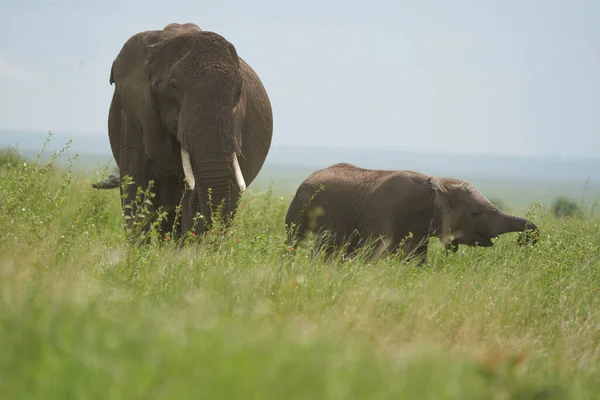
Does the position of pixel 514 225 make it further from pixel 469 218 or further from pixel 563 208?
pixel 563 208

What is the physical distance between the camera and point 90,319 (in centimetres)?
342

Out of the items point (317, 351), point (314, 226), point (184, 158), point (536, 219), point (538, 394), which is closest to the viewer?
point (317, 351)

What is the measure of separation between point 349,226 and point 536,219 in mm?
2391

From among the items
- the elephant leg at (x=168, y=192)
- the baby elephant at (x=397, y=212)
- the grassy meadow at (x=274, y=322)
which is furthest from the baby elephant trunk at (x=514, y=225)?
the elephant leg at (x=168, y=192)

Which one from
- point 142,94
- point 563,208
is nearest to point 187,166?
point 142,94

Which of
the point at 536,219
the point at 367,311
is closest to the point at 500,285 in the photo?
the point at 367,311

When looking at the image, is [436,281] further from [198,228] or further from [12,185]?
[12,185]

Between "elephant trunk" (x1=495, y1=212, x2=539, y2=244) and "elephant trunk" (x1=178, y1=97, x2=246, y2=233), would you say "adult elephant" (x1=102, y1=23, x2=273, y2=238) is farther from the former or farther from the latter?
"elephant trunk" (x1=495, y1=212, x2=539, y2=244)

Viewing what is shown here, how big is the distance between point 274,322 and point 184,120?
366cm

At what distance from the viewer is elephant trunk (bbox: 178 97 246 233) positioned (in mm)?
7828

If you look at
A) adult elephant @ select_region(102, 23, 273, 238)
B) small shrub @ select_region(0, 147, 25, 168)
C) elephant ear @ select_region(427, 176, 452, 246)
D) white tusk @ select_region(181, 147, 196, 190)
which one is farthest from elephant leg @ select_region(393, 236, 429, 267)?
small shrub @ select_region(0, 147, 25, 168)

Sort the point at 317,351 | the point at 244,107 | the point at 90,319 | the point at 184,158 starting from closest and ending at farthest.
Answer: the point at 317,351 → the point at 90,319 → the point at 184,158 → the point at 244,107

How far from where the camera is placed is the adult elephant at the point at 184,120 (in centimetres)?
789

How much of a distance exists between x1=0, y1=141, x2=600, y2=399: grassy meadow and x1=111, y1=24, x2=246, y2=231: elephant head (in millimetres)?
597
